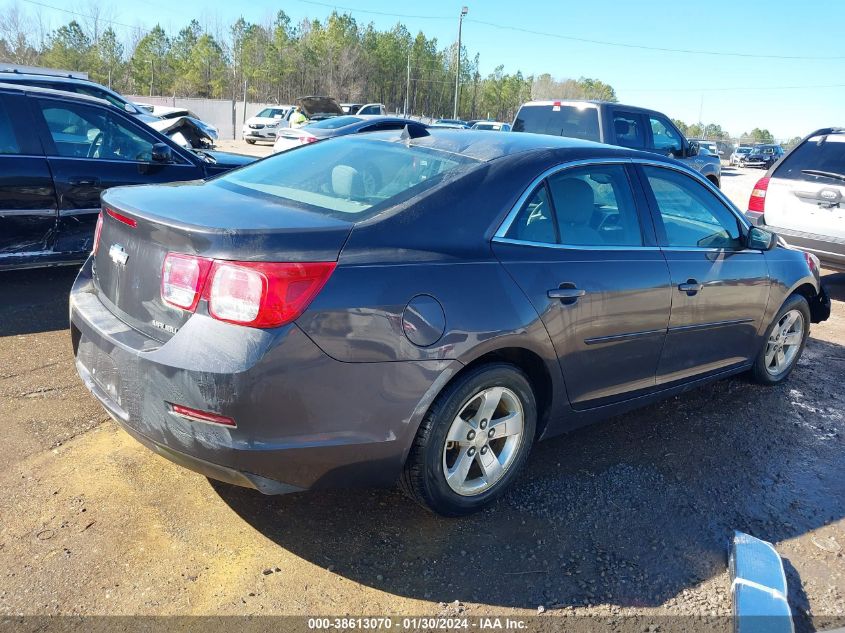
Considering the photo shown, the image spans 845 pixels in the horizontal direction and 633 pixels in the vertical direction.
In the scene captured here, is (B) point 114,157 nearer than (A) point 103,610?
No

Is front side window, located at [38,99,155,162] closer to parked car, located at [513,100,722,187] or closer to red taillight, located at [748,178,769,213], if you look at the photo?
parked car, located at [513,100,722,187]

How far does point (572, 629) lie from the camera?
238cm

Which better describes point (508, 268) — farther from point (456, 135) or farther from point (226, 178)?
point (226, 178)

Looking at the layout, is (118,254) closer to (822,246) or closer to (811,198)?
(822,246)

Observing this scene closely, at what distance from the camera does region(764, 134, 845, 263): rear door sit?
7.21 meters

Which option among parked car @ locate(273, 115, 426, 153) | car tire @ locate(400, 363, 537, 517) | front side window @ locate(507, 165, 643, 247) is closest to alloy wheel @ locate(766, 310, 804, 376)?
front side window @ locate(507, 165, 643, 247)

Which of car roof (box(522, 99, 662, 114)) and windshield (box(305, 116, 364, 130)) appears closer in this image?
car roof (box(522, 99, 662, 114))

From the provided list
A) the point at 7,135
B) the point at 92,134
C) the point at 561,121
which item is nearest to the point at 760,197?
the point at 561,121

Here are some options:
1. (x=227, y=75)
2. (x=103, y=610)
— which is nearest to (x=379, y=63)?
(x=227, y=75)

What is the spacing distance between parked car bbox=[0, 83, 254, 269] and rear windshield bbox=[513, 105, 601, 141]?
5.99 m

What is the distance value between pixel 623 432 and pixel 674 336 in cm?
68

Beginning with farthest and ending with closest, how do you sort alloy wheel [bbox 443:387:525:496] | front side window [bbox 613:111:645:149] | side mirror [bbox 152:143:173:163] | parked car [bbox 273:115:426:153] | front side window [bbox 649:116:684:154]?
parked car [bbox 273:115:426:153]
front side window [bbox 649:116:684:154]
front side window [bbox 613:111:645:149]
side mirror [bbox 152:143:173:163]
alloy wheel [bbox 443:387:525:496]

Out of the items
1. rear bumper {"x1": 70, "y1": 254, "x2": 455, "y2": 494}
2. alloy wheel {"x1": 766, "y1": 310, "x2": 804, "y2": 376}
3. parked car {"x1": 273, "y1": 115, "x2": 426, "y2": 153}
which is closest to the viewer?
rear bumper {"x1": 70, "y1": 254, "x2": 455, "y2": 494}

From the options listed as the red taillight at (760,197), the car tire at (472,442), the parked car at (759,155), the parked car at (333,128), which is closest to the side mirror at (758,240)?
the car tire at (472,442)
